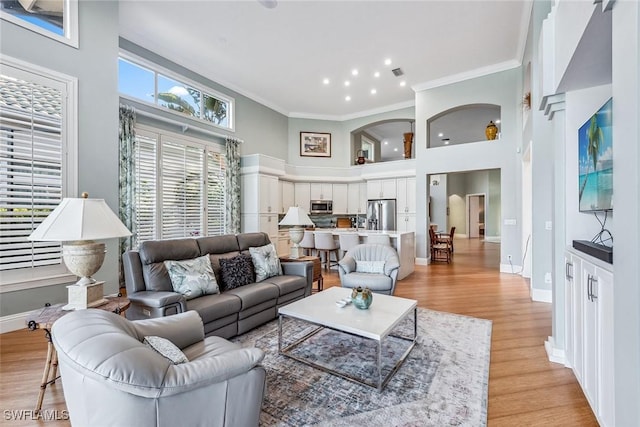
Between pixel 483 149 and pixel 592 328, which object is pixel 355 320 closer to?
pixel 592 328

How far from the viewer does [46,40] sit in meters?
3.33

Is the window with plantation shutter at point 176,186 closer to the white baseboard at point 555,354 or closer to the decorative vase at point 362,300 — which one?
the decorative vase at point 362,300

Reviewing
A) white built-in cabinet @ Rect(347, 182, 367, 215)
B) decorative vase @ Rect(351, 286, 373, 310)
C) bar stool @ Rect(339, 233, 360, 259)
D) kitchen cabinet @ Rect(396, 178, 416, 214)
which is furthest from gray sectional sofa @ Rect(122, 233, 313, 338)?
white built-in cabinet @ Rect(347, 182, 367, 215)

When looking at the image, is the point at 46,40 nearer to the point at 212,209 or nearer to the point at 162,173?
the point at 162,173

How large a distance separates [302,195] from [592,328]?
7253mm

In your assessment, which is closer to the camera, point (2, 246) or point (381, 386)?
point (381, 386)

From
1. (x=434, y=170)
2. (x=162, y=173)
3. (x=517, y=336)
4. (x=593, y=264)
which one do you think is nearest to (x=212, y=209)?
(x=162, y=173)

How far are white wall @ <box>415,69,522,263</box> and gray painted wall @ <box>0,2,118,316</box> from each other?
6.38 meters

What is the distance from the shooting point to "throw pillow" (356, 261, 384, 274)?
412 centimetres

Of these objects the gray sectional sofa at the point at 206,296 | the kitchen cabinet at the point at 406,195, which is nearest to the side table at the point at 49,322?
the gray sectional sofa at the point at 206,296

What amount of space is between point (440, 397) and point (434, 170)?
598 cm

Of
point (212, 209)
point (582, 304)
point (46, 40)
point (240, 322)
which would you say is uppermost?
point (46, 40)

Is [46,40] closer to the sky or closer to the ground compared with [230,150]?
closer to the sky

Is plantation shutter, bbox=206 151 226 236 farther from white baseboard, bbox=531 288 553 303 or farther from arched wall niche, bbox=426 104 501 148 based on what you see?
white baseboard, bbox=531 288 553 303
